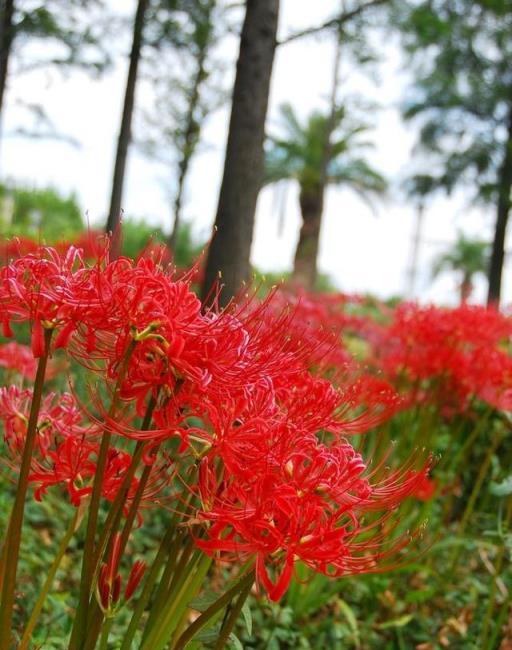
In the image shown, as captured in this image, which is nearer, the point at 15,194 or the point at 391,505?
the point at 391,505

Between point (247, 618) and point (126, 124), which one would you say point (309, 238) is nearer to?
point (126, 124)

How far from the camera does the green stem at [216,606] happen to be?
1308mm

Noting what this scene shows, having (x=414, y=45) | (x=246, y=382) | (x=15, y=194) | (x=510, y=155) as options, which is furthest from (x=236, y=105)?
(x=15, y=194)

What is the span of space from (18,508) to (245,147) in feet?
8.12

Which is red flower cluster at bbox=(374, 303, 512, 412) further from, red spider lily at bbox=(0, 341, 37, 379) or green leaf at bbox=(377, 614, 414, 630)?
red spider lily at bbox=(0, 341, 37, 379)

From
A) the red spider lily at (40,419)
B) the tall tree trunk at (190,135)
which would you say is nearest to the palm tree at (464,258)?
the tall tree trunk at (190,135)

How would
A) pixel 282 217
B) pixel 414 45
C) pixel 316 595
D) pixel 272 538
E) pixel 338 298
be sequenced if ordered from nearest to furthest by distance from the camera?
pixel 272 538, pixel 316 595, pixel 338 298, pixel 414 45, pixel 282 217

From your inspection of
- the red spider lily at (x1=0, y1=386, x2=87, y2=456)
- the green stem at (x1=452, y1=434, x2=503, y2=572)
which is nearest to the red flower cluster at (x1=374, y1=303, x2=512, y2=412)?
the green stem at (x1=452, y1=434, x2=503, y2=572)

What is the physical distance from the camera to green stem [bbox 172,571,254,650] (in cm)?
131

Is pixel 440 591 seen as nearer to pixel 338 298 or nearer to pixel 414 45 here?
pixel 338 298

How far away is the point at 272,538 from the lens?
118 centimetres

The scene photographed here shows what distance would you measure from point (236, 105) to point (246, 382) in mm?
2534

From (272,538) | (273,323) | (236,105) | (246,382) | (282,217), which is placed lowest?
(272,538)

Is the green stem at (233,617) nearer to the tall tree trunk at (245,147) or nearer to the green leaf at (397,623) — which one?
the green leaf at (397,623)
